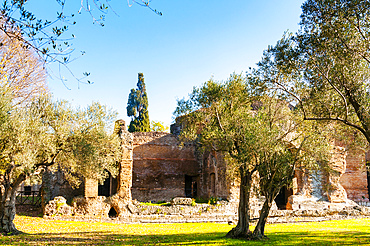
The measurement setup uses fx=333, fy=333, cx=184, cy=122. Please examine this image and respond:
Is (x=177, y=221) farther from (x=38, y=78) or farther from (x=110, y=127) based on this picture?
(x=38, y=78)

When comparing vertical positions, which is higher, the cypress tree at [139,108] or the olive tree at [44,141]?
the cypress tree at [139,108]

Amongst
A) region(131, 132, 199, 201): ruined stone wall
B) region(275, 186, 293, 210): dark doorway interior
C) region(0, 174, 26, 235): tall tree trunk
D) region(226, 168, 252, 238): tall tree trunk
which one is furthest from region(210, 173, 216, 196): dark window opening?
region(0, 174, 26, 235): tall tree trunk

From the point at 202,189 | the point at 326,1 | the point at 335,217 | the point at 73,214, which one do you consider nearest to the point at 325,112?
the point at 326,1

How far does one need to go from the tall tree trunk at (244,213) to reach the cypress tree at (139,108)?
26725 mm

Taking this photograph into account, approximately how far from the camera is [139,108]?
133 feet

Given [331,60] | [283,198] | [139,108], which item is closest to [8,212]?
[331,60]

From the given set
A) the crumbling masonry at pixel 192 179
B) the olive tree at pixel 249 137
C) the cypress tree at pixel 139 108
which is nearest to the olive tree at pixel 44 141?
the olive tree at pixel 249 137

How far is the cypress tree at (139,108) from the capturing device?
127 ft

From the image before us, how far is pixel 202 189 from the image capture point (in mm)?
29688

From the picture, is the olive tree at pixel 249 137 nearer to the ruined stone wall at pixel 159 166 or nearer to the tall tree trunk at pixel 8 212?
the tall tree trunk at pixel 8 212

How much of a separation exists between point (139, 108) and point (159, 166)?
12.4 meters

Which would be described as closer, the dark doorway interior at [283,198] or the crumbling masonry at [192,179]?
the crumbling masonry at [192,179]

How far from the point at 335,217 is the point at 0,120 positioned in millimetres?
19582

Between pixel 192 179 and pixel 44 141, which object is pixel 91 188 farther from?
pixel 192 179
